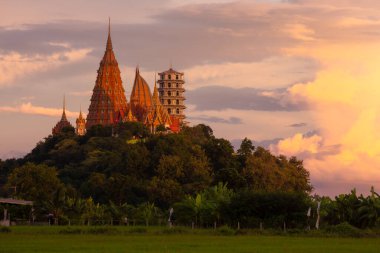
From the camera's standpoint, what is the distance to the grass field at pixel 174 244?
1518 inches

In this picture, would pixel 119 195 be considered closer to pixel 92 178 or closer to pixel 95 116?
pixel 92 178

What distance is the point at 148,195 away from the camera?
9175 cm

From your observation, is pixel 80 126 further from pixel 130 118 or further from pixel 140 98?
pixel 130 118

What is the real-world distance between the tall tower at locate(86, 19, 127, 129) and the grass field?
319 feet

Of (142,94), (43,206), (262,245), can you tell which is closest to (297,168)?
(43,206)

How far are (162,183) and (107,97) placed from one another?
6037cm

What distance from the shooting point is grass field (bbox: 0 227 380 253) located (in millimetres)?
38562

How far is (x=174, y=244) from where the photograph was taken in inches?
1658

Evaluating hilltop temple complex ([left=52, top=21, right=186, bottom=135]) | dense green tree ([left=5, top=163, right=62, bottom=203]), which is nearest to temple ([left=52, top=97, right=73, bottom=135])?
hilltop temple complex ([left=52, top=21, right=186, bottom=135])

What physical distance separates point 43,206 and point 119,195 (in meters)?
23.5

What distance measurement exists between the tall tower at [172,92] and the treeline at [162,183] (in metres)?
19.2

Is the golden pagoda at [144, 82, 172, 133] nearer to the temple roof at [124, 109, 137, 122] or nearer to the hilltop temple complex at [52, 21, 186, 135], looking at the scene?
the hilltop temple complex at [52, 21, 186, 135]

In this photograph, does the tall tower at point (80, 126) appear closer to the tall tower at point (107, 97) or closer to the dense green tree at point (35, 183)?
the tall tower at point (107, 97)

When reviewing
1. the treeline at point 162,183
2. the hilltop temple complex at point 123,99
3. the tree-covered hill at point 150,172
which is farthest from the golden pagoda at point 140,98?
the tree-covered hill at point 150,172
